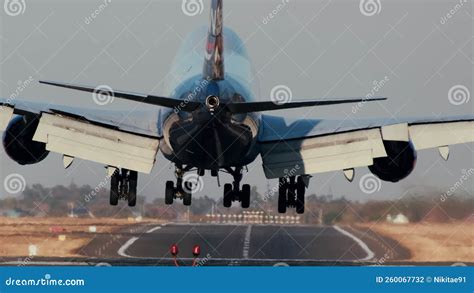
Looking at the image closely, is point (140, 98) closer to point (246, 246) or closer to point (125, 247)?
point (125, 247)

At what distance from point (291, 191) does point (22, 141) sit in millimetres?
10771

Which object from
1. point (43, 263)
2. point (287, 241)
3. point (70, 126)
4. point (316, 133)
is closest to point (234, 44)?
point (316, 133)

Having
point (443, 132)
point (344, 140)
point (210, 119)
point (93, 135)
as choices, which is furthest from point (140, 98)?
point (443, 132)

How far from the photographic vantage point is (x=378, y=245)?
43.8m

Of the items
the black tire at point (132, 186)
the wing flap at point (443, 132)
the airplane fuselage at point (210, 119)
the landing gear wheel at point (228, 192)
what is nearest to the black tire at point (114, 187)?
the black tire at point (132, 186)

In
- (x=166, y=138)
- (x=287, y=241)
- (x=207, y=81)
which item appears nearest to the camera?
(x=207, y=81)

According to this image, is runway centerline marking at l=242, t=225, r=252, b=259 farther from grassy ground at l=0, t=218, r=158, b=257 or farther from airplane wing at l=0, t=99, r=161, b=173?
airplane wing at l=0, t=99, r=161, b=173

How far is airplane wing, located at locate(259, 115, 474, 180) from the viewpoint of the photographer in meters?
34.2

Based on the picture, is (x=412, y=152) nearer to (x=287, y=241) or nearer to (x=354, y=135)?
(x=354, y=135)

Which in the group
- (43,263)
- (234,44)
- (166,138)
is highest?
(234,44)

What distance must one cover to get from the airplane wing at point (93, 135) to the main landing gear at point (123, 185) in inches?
97.1

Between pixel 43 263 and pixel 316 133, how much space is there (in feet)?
36.4

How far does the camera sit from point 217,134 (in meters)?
32.4

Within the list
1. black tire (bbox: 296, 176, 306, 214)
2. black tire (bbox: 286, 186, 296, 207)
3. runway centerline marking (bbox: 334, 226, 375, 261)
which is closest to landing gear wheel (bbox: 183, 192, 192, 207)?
black tire (bbox: 286, 186, 296, 207)
